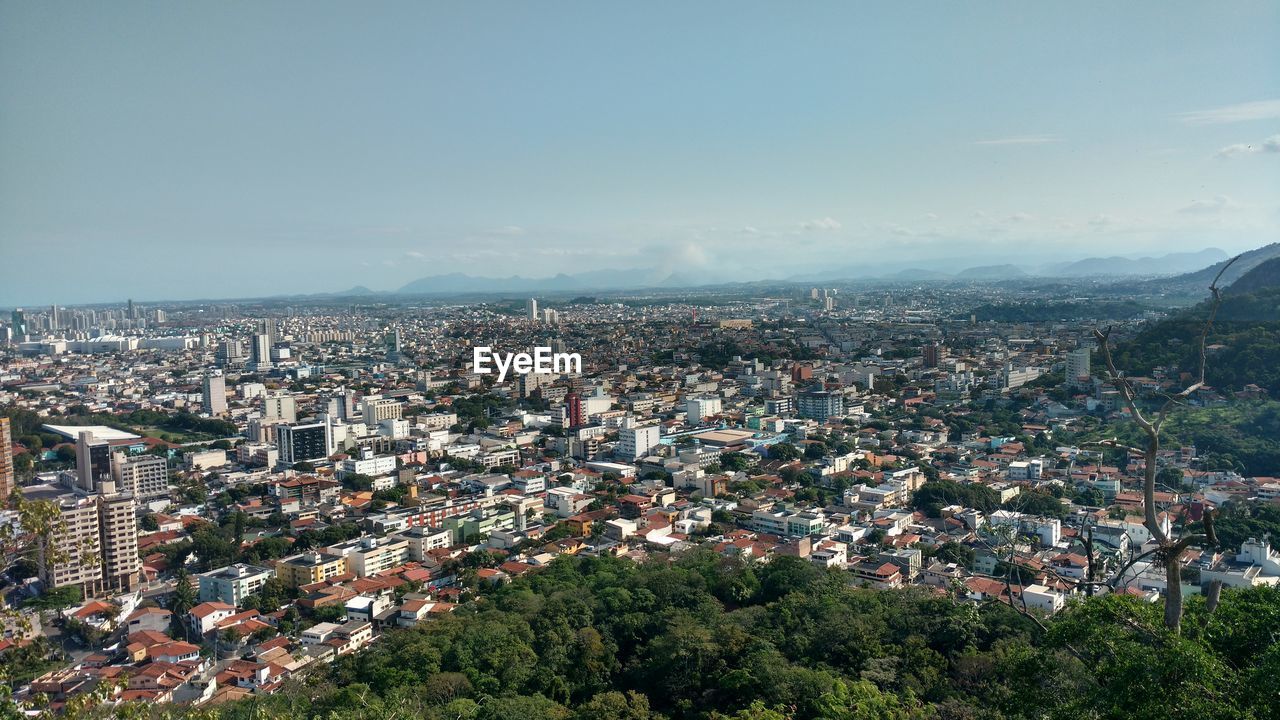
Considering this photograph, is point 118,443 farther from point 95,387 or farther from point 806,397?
point 806,397

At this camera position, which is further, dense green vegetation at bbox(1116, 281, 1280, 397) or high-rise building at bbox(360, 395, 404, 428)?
high-rise building at bbox(360, 395, 404, 428)

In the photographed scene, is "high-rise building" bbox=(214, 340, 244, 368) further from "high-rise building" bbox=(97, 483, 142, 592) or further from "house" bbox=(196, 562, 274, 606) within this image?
"house" bbox=(196, 562, 274, 606)

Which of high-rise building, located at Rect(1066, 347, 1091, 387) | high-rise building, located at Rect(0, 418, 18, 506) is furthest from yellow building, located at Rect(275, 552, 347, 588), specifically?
high-rise building, located at Rect(1066, 347, 1091, 387)

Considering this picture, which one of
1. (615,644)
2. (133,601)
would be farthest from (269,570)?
(615,644)

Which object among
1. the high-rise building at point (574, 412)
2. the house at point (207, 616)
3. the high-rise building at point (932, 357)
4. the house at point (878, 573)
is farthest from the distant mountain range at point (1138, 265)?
the house at point (207, 616)

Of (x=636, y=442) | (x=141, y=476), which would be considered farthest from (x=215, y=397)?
(x=636, y=442)

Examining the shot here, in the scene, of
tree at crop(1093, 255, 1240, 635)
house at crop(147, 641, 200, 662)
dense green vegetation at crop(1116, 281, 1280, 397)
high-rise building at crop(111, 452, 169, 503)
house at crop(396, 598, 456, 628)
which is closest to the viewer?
tree at crop(1093, 255, 1240, 635)

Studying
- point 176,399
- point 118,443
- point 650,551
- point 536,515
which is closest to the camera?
point 650,551
